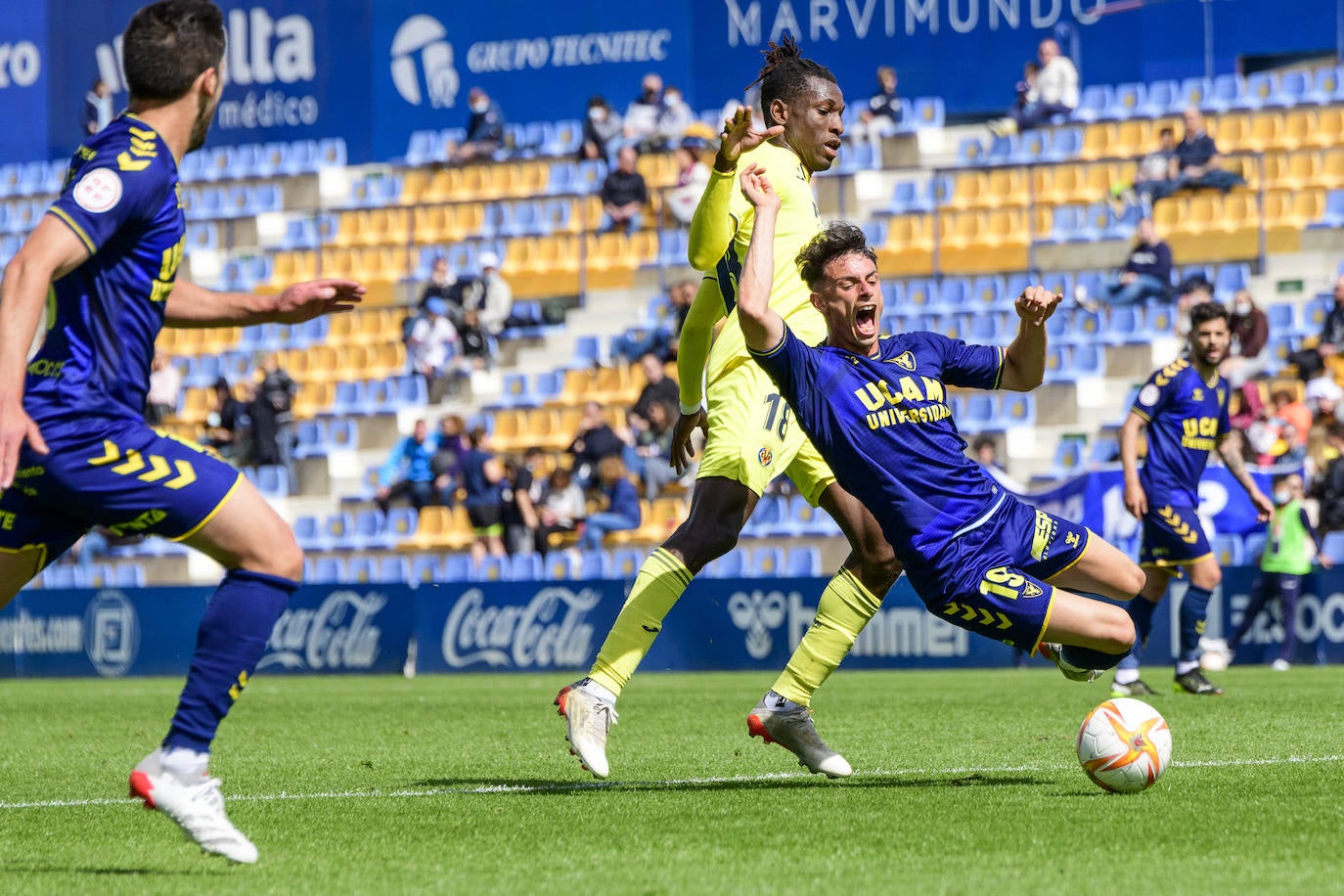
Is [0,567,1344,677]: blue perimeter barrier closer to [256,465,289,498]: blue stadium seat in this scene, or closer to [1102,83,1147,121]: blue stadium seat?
[256,465,289,498]: blue stadium seat

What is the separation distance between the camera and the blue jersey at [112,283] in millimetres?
4391

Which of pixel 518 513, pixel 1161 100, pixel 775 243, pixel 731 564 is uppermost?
pixel 1161 100

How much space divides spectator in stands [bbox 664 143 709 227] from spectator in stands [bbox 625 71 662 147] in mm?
1807

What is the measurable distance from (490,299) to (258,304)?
59.5 feet

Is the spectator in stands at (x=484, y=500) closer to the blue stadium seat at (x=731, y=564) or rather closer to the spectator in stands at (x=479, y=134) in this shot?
the blue stadium seat at (x=731, y=564)

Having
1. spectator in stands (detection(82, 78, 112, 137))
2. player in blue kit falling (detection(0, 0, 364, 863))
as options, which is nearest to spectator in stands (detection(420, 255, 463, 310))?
spectator in stands (detection(82, 78, 112, 137))

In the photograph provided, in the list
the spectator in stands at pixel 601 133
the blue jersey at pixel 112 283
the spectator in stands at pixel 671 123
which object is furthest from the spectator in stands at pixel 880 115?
the blue jersey at pixel 112 283

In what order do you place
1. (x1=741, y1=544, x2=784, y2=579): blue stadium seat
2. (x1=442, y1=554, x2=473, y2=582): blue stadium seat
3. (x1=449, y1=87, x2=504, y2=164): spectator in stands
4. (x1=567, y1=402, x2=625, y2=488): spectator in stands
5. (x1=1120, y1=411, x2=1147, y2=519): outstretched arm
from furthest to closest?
(x1=449, y1=87, x2=504, y2=164): spectator in stands → (x1=442, y1=554, x2=473, y2=582): blue stadium seat → (x1=567, y1=402, x2=625, y2=488): spectator in stands → (x1=741, y1=544, x2=784, y2=579): blue stadium seat → (x1=1120, y1=411, x2=1147, y2=519): outstretched arm

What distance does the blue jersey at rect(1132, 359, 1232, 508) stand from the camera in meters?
10.8

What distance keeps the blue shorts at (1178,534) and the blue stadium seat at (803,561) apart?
727 cm

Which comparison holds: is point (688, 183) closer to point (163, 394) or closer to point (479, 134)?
point (479, 134)

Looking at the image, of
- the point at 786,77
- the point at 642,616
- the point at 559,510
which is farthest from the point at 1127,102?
the point at 642,616

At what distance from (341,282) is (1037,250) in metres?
18.0

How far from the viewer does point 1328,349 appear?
17891 mm
